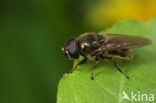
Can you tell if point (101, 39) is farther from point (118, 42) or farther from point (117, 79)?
point (117, 79)

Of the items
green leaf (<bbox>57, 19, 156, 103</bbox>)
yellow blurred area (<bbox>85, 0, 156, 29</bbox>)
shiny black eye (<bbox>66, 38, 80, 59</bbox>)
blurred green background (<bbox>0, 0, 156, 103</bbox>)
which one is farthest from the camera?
yellow blurred area (<bbox>85, 0, 156, 29</bbox>)

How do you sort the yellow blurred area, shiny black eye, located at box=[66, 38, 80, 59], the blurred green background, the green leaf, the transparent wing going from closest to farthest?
the green leaf → the transparent wing → shiny black eye, located at box=[66, 38, 80, 59] → the blurred green background → the yellow blurred area

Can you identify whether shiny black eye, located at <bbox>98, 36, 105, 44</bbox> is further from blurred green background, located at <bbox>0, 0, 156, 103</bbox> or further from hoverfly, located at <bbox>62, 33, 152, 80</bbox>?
blurred green background, located at <bbox>0, 0, 156, 103</bbox>

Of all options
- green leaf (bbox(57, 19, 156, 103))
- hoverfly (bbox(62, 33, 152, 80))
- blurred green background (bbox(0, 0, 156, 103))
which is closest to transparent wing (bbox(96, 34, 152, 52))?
hoverfly (bbox(62, 33, 152, 80))

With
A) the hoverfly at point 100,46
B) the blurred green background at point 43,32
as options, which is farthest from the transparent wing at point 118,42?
the blurred green background at point 43,32

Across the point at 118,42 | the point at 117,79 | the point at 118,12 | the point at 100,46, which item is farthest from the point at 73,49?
the point at 118,12

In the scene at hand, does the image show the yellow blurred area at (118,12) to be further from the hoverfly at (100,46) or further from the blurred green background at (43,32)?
the hoverfly at (100,46)
